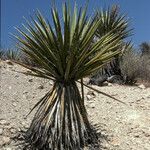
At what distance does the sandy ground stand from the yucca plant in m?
0.56

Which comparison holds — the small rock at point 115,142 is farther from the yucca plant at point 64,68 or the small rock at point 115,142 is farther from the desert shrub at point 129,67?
the desert shrub at point 129,67

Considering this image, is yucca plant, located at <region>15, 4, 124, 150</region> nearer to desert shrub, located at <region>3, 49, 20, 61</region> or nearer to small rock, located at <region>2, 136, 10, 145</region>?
small rock, located at <region>2, 136, 10, 145</region>

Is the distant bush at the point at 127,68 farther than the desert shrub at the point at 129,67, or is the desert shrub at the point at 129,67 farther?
the desert shrub at the point at 129,67

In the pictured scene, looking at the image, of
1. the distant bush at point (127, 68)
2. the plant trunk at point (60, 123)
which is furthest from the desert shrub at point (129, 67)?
the plant trunk at point (60, 123)

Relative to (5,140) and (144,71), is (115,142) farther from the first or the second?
(144,71)

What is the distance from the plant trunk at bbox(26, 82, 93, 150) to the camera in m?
7.30

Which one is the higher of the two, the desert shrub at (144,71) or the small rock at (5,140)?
the desert shrub at (144,71)

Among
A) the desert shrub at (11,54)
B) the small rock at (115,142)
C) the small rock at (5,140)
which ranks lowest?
the small rock at (115,142)

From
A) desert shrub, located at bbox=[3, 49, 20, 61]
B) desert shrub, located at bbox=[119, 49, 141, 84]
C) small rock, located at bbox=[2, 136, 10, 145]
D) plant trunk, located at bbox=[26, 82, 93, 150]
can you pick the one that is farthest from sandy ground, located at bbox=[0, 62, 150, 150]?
desert shrub, located at bbox=[3, 49, 20, 61]

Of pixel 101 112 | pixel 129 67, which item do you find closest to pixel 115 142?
pixel 101 112

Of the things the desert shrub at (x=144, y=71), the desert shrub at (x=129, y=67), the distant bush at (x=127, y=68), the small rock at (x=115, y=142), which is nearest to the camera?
the small rock at (x=115, y=142)

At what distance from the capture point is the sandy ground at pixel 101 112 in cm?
802

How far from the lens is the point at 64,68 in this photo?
7.66 meters

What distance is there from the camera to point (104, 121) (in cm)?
900
